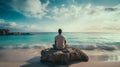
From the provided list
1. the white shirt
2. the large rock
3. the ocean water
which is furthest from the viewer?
the ocean water

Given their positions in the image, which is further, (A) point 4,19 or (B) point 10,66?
(A) point 4,19

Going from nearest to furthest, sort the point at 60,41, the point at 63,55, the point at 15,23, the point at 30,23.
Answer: the point at 63,55, the point at 60,41, the point at 15,23, the point at 30,23

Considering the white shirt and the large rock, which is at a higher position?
the white shirt

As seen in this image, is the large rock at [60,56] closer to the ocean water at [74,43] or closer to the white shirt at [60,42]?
the white shirt at [60,42]

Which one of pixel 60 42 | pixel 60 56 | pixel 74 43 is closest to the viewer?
pixel 60 56

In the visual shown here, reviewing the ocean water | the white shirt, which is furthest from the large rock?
the ocean water

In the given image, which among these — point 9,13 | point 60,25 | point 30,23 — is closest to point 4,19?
point 9,13

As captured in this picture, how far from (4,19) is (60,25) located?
927cm

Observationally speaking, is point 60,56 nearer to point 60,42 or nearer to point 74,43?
point 60,42

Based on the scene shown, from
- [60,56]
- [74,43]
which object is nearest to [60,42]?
[60,56]

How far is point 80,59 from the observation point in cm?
714

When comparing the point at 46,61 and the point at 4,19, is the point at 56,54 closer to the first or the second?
the point at 46,61

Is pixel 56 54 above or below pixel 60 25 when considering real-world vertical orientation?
below

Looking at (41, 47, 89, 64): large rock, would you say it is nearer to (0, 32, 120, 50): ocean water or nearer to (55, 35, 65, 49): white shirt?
(55, 35, 65, 49): white shirt
